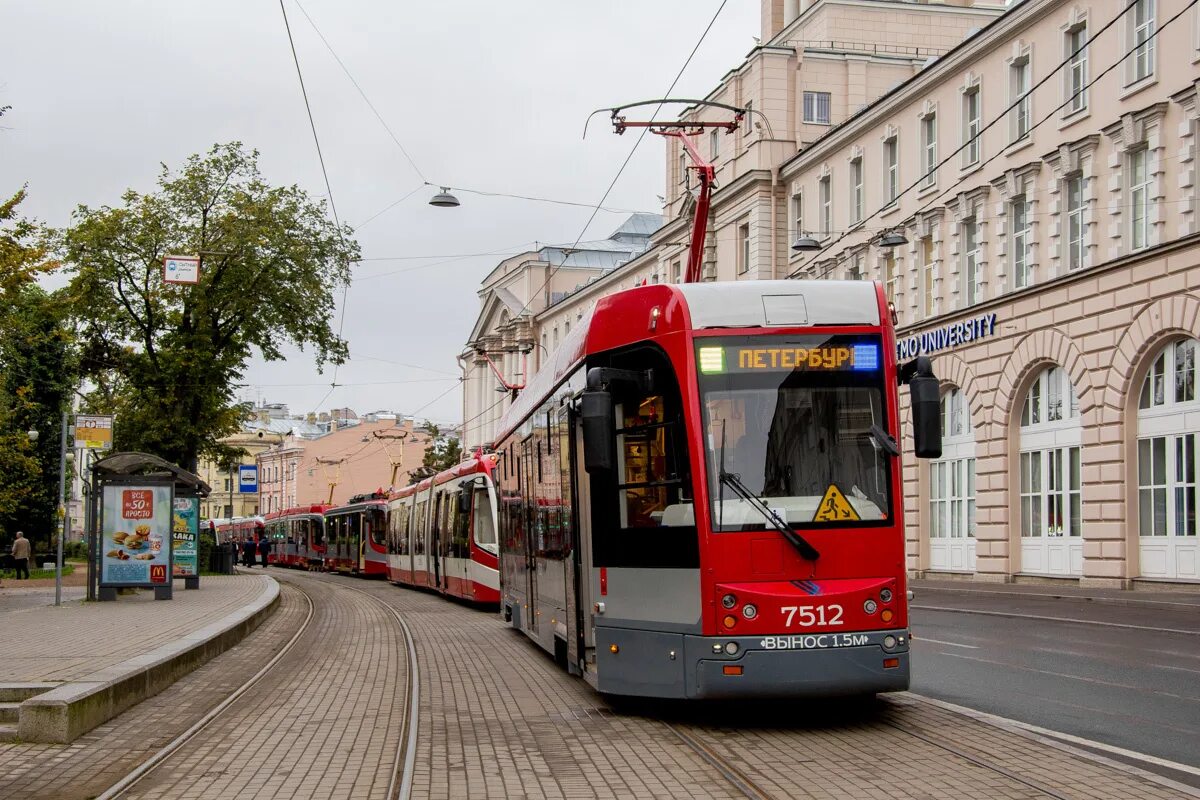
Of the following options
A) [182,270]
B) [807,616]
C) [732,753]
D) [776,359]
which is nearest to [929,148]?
[182,270]

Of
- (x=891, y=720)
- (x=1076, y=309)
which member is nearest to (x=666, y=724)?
(x=891, y=720)

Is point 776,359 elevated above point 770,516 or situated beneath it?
elevated above

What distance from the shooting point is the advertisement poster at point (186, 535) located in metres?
32.4

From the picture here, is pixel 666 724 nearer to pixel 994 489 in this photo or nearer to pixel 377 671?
pixel 377 671

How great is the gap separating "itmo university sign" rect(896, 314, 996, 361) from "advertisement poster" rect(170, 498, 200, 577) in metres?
16.5

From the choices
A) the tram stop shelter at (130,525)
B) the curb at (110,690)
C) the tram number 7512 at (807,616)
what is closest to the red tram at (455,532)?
the tram stop shelter at (130,525)

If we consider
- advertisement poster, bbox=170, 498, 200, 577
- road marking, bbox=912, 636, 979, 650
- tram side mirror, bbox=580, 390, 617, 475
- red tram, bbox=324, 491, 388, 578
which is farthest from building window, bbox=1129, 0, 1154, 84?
red tram, bbox=324, 491, 388, 578

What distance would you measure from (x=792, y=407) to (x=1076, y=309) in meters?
23.6

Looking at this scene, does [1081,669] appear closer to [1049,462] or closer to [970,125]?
[1049,462]

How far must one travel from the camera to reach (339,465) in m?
127

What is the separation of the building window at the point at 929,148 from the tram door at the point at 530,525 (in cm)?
2633

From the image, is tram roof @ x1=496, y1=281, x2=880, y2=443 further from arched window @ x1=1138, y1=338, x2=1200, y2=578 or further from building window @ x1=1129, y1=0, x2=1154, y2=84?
building window @ x1=1129, y1=0, x2=1154, y2=84

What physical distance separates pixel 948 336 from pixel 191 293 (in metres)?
23.8

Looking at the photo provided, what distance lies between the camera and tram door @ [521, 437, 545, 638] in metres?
15.2
